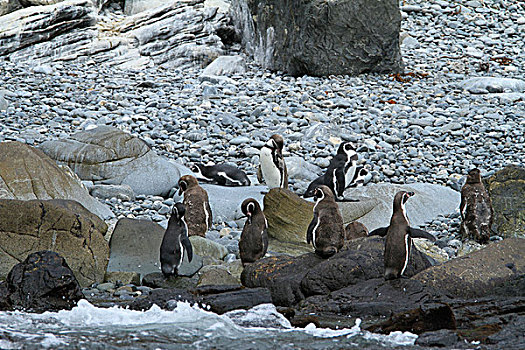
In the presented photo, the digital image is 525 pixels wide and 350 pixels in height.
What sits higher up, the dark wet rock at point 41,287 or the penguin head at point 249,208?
the dark wet rock at point 41,287

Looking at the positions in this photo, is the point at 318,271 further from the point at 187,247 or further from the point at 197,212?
the point at 197,212

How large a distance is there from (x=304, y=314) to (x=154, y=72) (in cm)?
1283

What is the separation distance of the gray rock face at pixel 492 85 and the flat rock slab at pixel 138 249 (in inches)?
413

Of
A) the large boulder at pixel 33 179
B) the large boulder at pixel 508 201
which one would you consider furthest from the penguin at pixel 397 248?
the large boulder at pixel 33 179

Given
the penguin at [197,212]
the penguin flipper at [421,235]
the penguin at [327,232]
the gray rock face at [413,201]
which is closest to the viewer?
the penguin at [327,232]

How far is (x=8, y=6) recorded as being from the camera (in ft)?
61.4

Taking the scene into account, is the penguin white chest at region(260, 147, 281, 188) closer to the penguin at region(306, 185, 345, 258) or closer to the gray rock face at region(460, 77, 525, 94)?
the penguin at region(306, 185, 345, 258)

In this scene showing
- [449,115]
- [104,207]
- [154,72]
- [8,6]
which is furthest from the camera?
[8,6]

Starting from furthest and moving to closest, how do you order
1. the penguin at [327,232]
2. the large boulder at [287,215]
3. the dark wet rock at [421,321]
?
the large boulder at [287,215]
the penguin at [327,232]
the dark wet rock at [421,321]

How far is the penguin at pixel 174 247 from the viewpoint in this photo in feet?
22.7

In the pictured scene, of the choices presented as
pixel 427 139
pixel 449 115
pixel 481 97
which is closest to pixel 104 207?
pixel 427 139

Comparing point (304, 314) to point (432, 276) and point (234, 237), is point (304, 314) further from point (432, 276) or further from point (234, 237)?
point (234, 237)

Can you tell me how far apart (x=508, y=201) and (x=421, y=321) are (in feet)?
17.6

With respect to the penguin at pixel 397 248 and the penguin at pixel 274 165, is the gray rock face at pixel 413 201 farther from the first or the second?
the penguin at pixel 397 248
